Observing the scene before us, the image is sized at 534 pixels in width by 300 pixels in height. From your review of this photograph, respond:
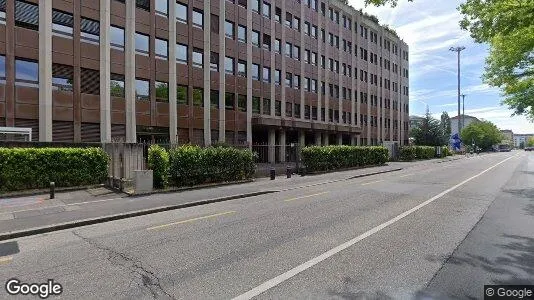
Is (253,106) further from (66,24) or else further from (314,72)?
(66,24)

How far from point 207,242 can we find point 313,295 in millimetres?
3100

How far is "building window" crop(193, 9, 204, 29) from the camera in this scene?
96.8 feet

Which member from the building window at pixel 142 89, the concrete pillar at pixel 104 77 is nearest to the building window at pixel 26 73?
the concrete pillar at pixel 104 77

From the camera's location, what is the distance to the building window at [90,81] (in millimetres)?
23172

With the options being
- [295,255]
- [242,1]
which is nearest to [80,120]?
[242,1]

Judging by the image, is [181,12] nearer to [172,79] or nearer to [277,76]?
[172,79]

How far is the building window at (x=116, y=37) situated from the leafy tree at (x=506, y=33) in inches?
833

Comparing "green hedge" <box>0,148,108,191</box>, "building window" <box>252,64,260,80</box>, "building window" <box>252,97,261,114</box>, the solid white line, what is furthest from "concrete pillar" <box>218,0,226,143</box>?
the solid white line

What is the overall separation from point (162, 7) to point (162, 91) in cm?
644

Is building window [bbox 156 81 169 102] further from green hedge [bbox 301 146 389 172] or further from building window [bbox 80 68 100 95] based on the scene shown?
green hedge [bbox 301 146 389 172]

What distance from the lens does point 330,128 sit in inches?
1668

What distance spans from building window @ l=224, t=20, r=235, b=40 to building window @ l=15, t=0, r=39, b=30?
14.7 metres

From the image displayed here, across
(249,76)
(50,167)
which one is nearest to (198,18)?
(249,76)

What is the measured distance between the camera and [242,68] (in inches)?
1325
